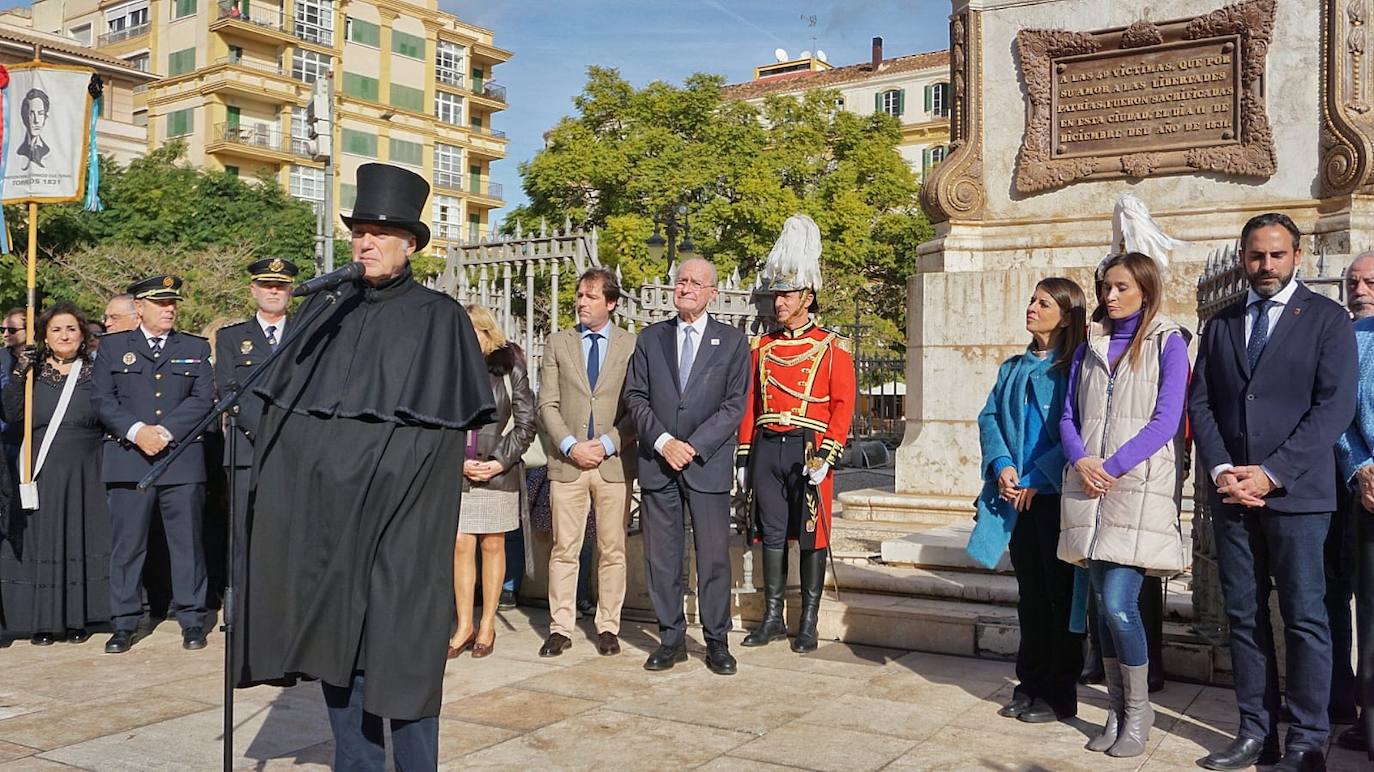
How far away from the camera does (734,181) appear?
3916cm

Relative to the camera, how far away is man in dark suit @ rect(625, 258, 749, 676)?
6.43 m

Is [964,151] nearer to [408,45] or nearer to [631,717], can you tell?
[631,717]

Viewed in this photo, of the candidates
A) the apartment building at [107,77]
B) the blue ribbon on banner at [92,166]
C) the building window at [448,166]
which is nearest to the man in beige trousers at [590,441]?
the blue ribbon on banner at [92,166]

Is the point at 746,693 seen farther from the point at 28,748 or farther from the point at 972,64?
the point at 972,64

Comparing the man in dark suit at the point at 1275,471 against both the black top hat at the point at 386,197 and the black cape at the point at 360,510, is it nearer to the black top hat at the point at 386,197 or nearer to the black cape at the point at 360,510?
the black cape at the point at 360,510

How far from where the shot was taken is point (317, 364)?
373cm

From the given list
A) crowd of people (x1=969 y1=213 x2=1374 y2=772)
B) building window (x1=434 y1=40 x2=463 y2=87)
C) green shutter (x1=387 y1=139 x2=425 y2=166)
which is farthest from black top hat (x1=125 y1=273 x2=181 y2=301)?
building window (x1=434 y1=40 x2=463 y2=87)

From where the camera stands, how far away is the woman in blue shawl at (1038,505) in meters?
5.37

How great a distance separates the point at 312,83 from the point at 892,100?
26.6m

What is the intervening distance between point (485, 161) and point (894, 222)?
3103 centimetres

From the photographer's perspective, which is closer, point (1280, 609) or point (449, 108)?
point (1280, 609)

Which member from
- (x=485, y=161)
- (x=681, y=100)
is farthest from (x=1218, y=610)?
(x=485, y=161)

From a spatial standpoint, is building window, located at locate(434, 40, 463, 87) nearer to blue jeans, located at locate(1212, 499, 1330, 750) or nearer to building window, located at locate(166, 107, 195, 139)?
building window, located at locate(166, 107, 195, 139)

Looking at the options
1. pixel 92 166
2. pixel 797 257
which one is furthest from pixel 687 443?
pixel 92 166
